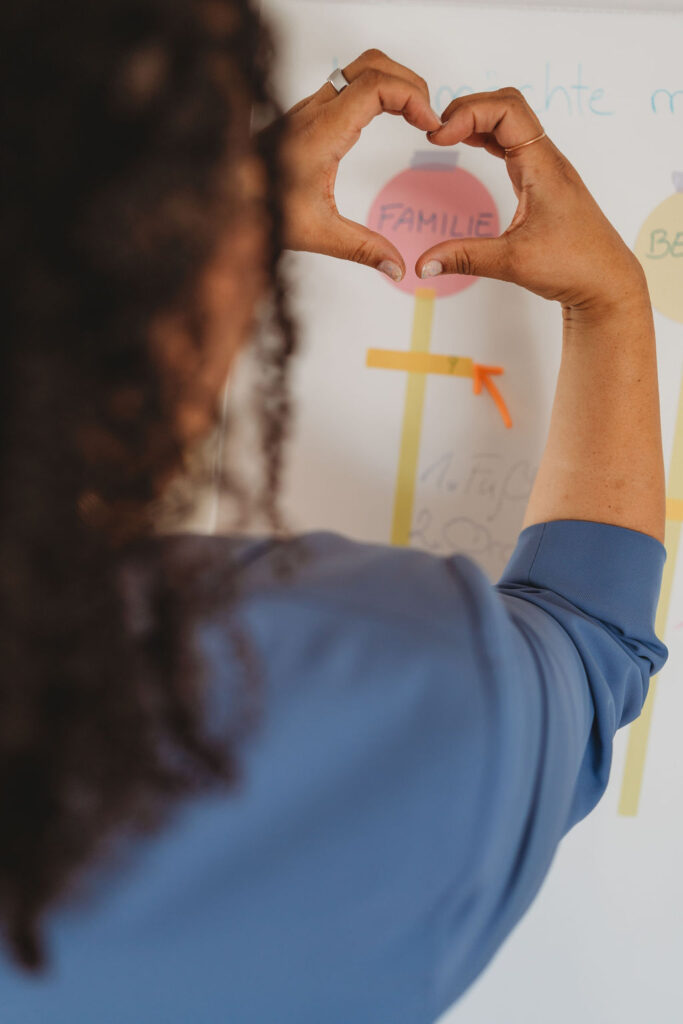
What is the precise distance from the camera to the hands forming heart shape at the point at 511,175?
0.49m

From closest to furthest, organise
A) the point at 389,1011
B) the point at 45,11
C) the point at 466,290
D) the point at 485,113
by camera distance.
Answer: the point at 45,11 → the point at 389,1011 → the point at 485,113 → the point at 466,290

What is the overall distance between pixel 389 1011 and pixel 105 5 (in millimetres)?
418

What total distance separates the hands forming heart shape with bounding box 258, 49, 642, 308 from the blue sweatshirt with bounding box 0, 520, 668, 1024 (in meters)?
0.28

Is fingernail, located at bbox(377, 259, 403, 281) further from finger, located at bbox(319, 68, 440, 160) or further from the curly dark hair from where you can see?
the curly dark hair

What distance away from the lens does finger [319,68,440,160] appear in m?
0.49

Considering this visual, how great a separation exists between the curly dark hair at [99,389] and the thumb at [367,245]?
20 cm

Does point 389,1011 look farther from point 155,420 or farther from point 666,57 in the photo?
point 666,57

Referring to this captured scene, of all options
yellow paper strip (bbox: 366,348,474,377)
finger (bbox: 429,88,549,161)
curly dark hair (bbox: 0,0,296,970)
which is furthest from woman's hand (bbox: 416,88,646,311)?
curly dark hair (bbox: 0,0,296,970)

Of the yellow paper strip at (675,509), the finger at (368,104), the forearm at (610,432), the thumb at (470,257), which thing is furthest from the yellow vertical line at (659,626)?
the finger at (368,104)

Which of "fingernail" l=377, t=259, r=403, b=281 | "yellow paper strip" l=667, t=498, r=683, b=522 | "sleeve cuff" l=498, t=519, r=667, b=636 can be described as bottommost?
"sleeve cuff" l=498, t=519, r=667, b=636

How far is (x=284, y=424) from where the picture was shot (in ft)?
1.16

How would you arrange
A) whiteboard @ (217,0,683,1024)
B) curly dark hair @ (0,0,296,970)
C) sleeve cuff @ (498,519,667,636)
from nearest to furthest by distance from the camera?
curly dark hair @ (0,0,296,970) → sleeve cuff @ (498,519,667,636) → whiteboard @ (217,0,683,1024)

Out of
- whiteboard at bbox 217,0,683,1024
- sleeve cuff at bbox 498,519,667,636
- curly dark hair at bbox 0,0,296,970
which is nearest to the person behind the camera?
curly dark hair at bbox 0,0,296,970

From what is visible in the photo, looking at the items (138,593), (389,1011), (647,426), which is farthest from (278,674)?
(647,426)
